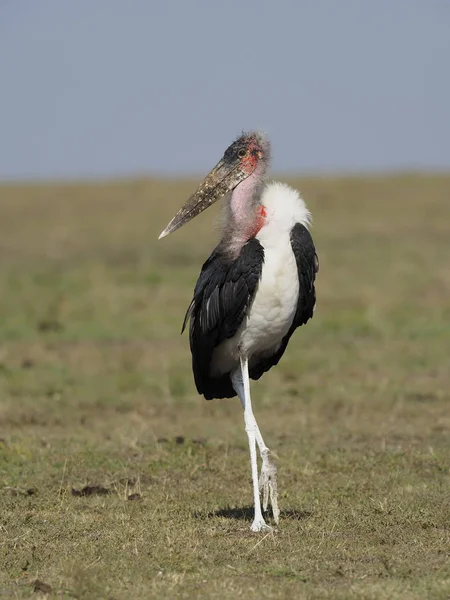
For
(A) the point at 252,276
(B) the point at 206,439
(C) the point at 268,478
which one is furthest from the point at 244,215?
(B) the point at 206,439

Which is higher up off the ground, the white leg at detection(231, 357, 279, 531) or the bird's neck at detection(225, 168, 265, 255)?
the bird's neck at detection(225, 168, 265, 255)

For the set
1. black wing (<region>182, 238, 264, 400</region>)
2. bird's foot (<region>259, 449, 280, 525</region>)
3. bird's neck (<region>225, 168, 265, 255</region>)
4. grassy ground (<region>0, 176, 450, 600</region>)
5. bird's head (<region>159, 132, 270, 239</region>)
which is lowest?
grassy ground (<region>0, 176, 450, 600</region>)

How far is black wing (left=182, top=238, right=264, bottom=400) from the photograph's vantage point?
6539 millimetres

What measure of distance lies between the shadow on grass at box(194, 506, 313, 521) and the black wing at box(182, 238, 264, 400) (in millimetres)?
833

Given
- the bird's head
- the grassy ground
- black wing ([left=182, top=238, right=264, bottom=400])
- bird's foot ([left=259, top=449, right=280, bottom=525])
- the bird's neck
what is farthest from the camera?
the bird's head

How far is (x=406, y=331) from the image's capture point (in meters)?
15.1

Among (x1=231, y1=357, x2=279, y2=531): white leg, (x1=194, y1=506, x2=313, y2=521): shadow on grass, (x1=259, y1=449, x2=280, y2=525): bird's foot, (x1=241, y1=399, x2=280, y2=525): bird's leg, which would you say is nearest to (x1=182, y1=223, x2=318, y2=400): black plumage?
(x1=231, y1=357, x2=279, y2=531): white leg

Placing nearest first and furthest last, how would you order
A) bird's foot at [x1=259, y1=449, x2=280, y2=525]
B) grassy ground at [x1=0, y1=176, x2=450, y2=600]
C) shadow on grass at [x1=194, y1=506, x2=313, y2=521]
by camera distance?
1. grassy ground at [x1=0, y1=176, x2=450, y2=600]
2. bird's foot at [x1=259, y1=449, x2=280, y2=525]
3. shadow on grass at [x1=194, y1=506, x2=313, y2=521]

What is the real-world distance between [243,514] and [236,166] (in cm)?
205

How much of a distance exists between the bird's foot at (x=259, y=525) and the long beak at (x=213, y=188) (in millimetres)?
1690

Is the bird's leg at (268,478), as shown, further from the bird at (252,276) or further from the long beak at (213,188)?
the long beak at (213,188)

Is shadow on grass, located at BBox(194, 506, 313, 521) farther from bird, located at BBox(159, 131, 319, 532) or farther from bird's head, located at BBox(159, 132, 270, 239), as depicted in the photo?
bird's head, located at BBox(159, 132, 270, 239)

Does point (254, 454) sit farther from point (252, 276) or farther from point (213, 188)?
point (213, 188)

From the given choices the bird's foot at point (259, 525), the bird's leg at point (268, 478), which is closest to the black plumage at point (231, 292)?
the bird's leg at point (268, 478)
